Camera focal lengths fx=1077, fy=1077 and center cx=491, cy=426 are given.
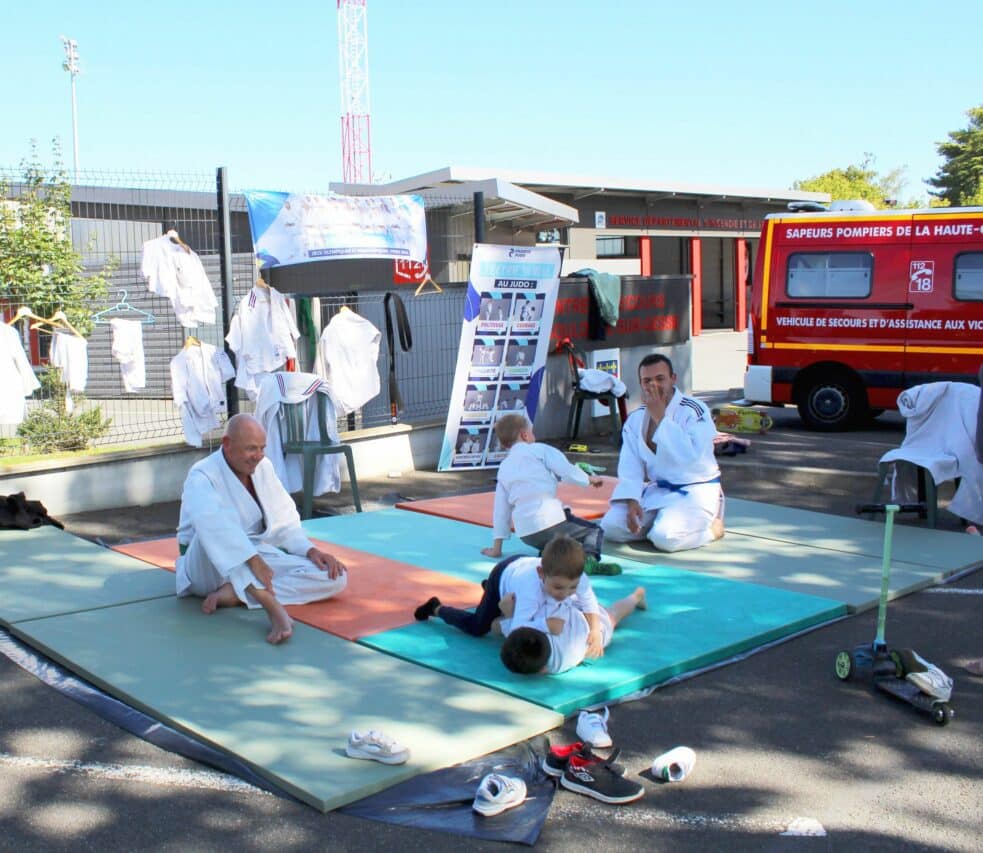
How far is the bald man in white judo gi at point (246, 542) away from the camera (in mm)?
5820

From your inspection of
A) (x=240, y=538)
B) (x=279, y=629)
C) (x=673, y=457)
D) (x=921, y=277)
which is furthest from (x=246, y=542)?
(x=921, y=277)

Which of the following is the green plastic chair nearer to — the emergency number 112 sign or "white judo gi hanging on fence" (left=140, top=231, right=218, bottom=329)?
"white judo gi hanging on fence" (left=140, top=231, right=218, bottom=329)

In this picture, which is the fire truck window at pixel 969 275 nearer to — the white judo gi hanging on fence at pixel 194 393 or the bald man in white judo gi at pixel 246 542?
the white judo gi hanging on fence at pixel 194 393

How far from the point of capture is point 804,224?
13.6m

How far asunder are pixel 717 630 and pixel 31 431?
6.83 metres

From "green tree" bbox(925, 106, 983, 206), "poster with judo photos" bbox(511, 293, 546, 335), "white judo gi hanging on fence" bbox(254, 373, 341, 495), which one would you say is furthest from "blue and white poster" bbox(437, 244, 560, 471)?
"green tree" bbox(925, 106, 983, 206)

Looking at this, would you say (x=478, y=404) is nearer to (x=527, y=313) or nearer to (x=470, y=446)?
(x=470, y=446)

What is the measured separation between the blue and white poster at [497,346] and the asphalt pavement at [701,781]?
6.01m

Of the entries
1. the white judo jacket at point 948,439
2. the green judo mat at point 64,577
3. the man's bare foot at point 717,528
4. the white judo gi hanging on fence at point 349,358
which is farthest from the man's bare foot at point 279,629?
the white judo jacket at point 948,439

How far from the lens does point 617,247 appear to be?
30.6 m

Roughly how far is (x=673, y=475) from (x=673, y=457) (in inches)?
5.9

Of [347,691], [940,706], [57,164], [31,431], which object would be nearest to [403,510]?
[31,431]

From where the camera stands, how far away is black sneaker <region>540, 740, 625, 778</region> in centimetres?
421

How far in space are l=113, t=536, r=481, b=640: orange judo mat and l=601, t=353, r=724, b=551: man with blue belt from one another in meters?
1.59
